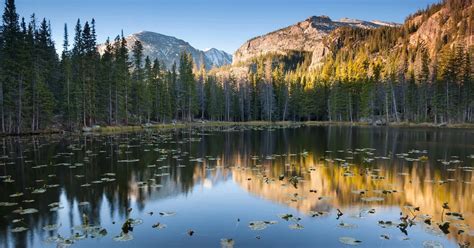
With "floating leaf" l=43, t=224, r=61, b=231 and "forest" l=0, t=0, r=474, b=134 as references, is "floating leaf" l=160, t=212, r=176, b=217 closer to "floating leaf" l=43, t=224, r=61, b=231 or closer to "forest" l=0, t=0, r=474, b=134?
"floating leaf" l=43, t=224, r=61, b=231

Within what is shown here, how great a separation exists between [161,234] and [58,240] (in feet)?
9.71

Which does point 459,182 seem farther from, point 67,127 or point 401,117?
point 401,117

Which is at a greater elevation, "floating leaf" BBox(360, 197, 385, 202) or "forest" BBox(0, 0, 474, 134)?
"forest" BBox(0, 0, 474, 134)

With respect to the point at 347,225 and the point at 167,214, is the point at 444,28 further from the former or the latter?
the point at 167,214

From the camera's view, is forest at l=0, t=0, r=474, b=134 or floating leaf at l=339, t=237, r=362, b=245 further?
forest at l=0, t=0, r=474, b=134

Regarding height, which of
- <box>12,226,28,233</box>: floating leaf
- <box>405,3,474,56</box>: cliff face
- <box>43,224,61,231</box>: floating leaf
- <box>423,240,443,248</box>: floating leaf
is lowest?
<box>423,240,443,248</box>: floating leaf

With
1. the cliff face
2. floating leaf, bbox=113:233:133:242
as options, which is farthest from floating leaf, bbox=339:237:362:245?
the cliff face

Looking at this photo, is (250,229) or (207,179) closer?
(250,229)

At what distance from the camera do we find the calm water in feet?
34.9

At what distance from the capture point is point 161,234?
428 inches

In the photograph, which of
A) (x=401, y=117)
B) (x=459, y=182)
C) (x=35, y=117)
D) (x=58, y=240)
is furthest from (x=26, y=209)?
(x=401, y=117)

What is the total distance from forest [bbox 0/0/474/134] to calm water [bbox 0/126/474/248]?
3413 centimetres

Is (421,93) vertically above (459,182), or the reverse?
(421,93)

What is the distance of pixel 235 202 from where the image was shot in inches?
599
